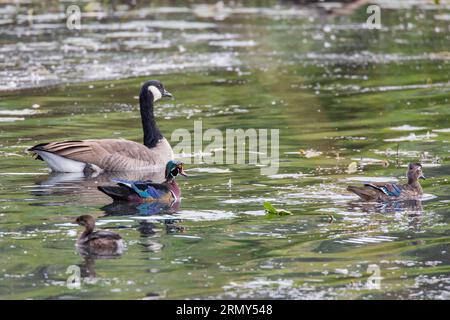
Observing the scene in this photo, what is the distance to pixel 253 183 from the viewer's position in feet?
53.2

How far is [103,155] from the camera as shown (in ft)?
57.4

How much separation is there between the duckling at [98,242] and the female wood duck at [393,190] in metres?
3.70

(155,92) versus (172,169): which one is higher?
(155,92)

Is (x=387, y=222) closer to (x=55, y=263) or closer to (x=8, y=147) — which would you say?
(x=55, y=263)

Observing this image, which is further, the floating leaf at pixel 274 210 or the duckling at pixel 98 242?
the floating leaf at pixel 274 210

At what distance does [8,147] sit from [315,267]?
878cm

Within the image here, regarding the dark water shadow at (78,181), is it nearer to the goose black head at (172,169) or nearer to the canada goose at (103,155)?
the canada goose at (103,155)

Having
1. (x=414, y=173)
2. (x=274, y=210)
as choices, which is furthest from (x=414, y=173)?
(x=274, y=210)

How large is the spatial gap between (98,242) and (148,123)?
6906mm

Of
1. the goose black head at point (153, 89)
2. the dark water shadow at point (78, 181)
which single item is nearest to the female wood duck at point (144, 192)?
the dark water shadow at point (78, 181)

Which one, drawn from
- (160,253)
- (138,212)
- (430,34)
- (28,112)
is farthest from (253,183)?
(430,34)

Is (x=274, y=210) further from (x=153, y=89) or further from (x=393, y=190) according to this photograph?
(x=153, y=89)

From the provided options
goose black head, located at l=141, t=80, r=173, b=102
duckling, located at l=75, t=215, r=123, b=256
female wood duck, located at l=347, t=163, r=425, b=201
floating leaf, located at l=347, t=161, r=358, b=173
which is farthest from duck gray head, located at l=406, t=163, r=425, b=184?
goose black head, located at l=141, t=80, r=173, b=102

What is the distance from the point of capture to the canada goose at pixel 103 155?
56.3 ft
